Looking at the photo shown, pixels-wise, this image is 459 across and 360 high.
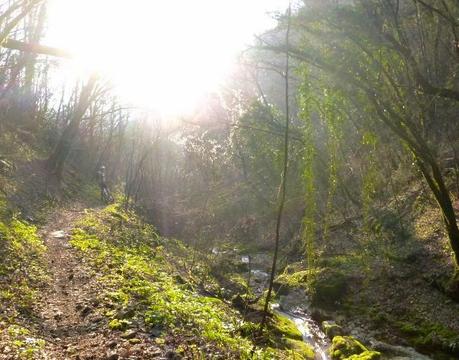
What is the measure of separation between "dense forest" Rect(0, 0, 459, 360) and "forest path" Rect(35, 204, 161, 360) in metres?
0.04

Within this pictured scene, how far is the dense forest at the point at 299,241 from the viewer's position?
7.17 meters

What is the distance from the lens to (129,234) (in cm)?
1656

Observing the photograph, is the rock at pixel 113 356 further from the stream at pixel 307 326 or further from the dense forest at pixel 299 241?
the stream at pixel 307 326

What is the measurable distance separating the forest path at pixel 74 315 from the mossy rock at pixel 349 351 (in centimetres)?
417

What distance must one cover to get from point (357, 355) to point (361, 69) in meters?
5.71

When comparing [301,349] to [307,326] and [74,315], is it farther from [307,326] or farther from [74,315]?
[74,315]

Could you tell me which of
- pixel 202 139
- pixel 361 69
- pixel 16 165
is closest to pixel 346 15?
pixel 361 69

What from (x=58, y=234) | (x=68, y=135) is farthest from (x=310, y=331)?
(x=68, y=135)

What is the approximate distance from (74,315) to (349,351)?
5.22 meters

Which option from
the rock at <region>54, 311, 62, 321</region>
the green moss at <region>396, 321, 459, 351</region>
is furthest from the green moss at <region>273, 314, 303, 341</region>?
the rock at <region>54, 311, 62, 321</region>

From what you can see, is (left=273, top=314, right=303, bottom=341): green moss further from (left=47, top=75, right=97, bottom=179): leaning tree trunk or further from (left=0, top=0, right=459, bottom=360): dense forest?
(left=47, top=75, right=97, bottom=179): leaning tree trunk

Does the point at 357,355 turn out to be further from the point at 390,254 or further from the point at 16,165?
the point at 16,165

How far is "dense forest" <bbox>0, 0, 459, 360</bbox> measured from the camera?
7.17 m

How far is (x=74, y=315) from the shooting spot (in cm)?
743
